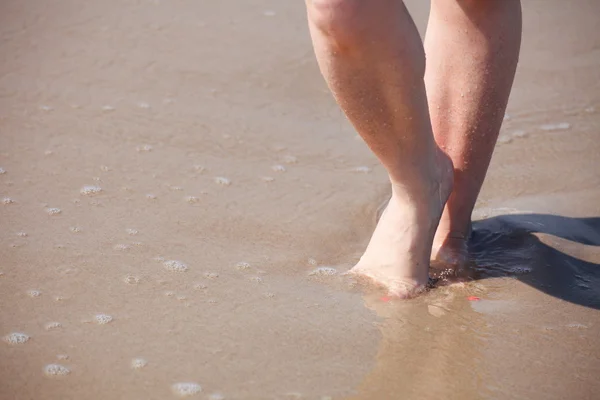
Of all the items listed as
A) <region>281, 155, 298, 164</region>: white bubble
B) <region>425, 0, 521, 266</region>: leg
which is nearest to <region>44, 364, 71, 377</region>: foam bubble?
<region>425, 0, 521, 266</region>: leg

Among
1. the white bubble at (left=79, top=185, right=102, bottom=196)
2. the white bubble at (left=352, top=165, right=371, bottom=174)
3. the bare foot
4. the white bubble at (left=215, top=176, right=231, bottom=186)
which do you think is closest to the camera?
the bare foot

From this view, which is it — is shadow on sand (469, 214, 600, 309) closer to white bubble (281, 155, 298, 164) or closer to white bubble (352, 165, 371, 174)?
white bubble (352, 165, 371, 174)

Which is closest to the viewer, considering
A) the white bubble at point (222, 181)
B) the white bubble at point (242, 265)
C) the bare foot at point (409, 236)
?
the bare foot at point (409, 236)

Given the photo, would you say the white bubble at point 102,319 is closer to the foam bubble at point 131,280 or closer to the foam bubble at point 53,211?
the foam bubble at point 131,280

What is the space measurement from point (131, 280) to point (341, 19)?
692 millimetres

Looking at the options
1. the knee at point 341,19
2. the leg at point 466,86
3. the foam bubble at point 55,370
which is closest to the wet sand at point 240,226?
the foam bubble at point 55,370

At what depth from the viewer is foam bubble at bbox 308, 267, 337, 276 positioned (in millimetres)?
1655

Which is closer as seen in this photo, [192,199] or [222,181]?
[192,199]

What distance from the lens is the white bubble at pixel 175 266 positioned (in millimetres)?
1621

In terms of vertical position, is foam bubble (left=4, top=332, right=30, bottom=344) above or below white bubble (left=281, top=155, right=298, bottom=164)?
below

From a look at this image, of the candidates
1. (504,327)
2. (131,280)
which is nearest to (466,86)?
(504,327)

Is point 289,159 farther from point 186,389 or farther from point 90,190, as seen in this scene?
point 186,389

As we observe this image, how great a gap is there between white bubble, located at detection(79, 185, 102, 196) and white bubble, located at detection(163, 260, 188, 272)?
1.33 ft

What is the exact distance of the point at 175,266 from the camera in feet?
5.36
